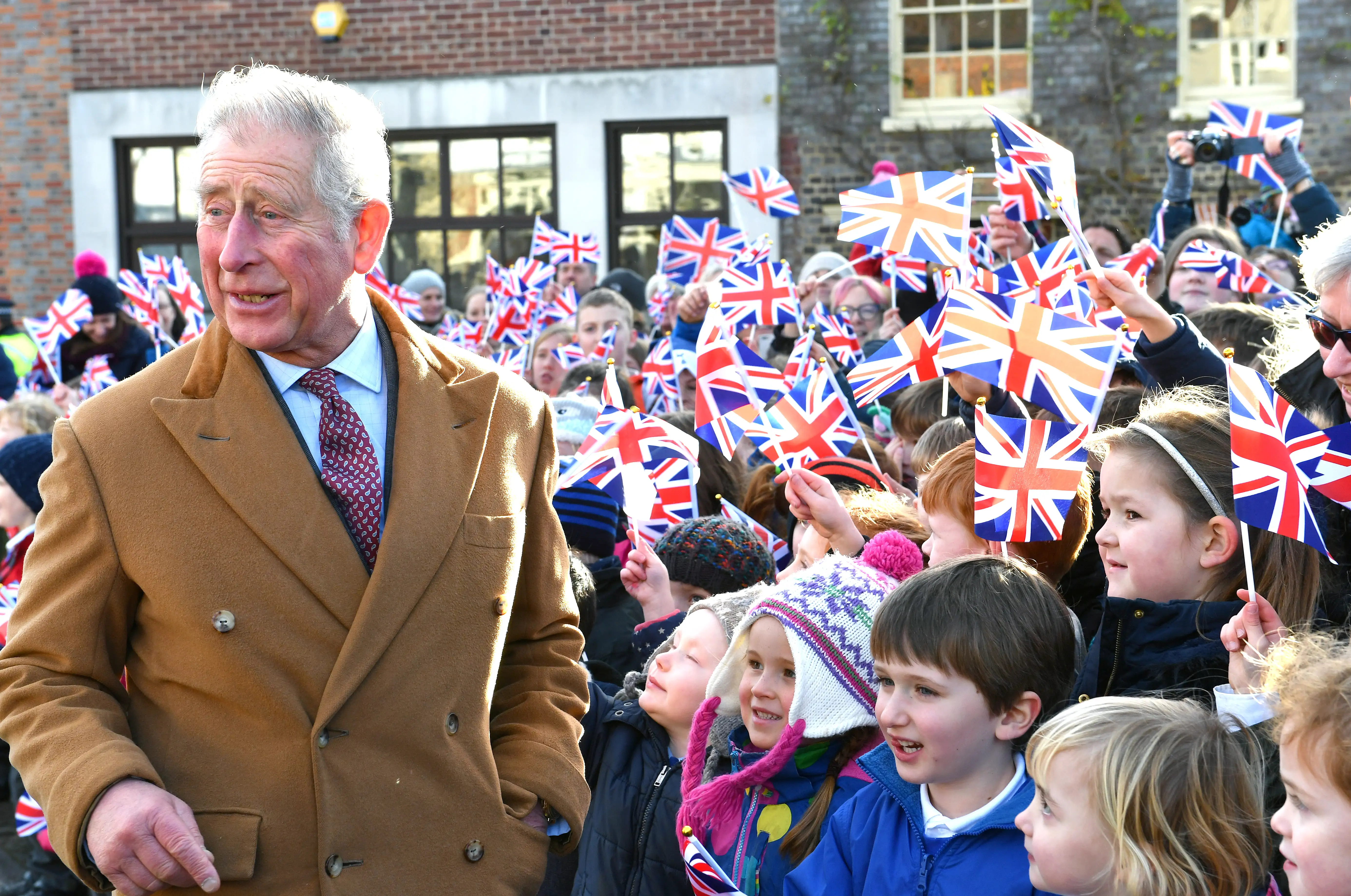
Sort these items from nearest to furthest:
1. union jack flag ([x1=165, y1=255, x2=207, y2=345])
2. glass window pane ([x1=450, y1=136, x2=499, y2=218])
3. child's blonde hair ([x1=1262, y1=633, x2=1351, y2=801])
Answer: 1. child's blonde hair ([x1=1262, y1=633, x2=1351, y2=801])
2. union jack flag ([x1=165, y1=255, x2=207, y2=345])
3. glass window pane ([x1=450, y1=136, x2=499, y2=218])

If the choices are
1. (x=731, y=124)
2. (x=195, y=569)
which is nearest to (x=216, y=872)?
(x=195, y=569)

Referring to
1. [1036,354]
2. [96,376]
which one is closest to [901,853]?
[1036,354]

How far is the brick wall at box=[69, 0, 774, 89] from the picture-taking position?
41.3ft

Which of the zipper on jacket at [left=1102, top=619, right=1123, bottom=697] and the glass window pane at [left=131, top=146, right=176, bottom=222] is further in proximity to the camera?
the glass window pane at [left=131, top=146, right=176, bottom=222]

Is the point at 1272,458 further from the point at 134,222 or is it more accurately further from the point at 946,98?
the point at 134,222

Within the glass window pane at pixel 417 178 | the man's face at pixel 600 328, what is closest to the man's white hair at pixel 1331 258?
the man's face at pixel 600 328

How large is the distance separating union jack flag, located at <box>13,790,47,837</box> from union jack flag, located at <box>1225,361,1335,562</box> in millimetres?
3543

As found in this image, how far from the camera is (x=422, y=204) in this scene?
45.3 ft

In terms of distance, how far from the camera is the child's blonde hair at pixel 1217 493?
2604 millimetres

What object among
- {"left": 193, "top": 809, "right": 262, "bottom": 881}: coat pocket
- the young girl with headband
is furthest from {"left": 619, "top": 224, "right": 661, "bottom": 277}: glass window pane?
{"left": 193, "top": 809, "right": 262, "bottom": 881}: coat pocket

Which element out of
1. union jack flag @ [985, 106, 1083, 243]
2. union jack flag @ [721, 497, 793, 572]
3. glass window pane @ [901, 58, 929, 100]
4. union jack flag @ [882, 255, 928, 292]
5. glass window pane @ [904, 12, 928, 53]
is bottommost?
union jack flag @ [721, 497, 793, 572]

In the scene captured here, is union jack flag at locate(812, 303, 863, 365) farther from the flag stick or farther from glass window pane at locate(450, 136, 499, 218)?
glass window pane at locate(450, 136, 499, 218)

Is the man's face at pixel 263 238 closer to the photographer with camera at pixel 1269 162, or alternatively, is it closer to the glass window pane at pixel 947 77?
the photographer with camera at pixel 1269 162

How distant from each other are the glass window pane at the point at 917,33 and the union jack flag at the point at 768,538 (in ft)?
30.0
